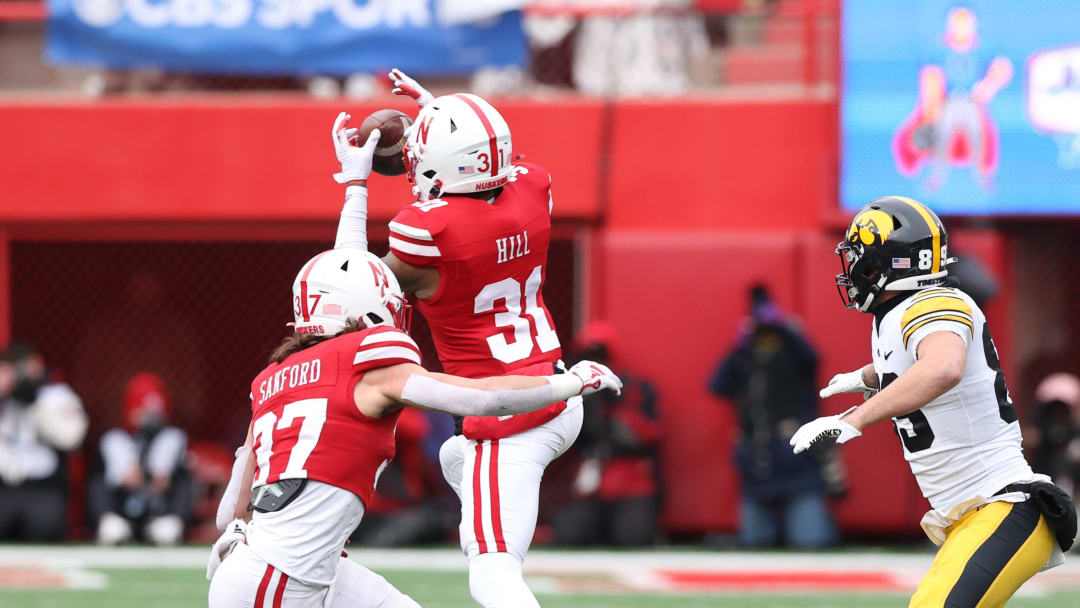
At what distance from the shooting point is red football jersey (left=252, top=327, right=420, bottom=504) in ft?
14.3

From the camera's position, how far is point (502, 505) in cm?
482

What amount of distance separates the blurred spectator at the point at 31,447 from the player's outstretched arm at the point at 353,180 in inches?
237

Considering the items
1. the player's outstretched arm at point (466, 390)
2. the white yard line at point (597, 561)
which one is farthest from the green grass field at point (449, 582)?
the player's outstretched arm at point (466, 390)

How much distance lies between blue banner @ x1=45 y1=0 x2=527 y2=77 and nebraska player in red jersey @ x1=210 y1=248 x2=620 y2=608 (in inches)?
259

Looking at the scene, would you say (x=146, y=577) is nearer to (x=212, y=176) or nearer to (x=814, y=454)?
(x=212, y=176)

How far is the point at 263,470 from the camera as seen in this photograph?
441cm

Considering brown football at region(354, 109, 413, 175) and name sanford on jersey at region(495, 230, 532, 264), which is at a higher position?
brown football at region(354, 109, 413, 175)

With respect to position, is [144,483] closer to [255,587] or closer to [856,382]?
[255,587]

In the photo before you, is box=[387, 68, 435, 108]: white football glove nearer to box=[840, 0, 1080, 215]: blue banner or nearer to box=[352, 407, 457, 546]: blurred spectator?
box=[352, 407, 457, 546]: blurred spectator

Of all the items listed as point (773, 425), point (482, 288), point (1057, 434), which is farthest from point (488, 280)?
point (1057, 434)

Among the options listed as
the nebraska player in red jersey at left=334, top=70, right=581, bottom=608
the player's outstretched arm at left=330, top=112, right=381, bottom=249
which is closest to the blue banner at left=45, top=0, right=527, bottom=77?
the player's outstretched arm at left=330, top=112, right=381, bottom=249

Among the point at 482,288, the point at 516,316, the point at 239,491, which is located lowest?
the point at 239,491

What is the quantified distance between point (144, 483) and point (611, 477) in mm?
3204

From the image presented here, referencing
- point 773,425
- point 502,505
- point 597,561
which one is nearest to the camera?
point 502,505
